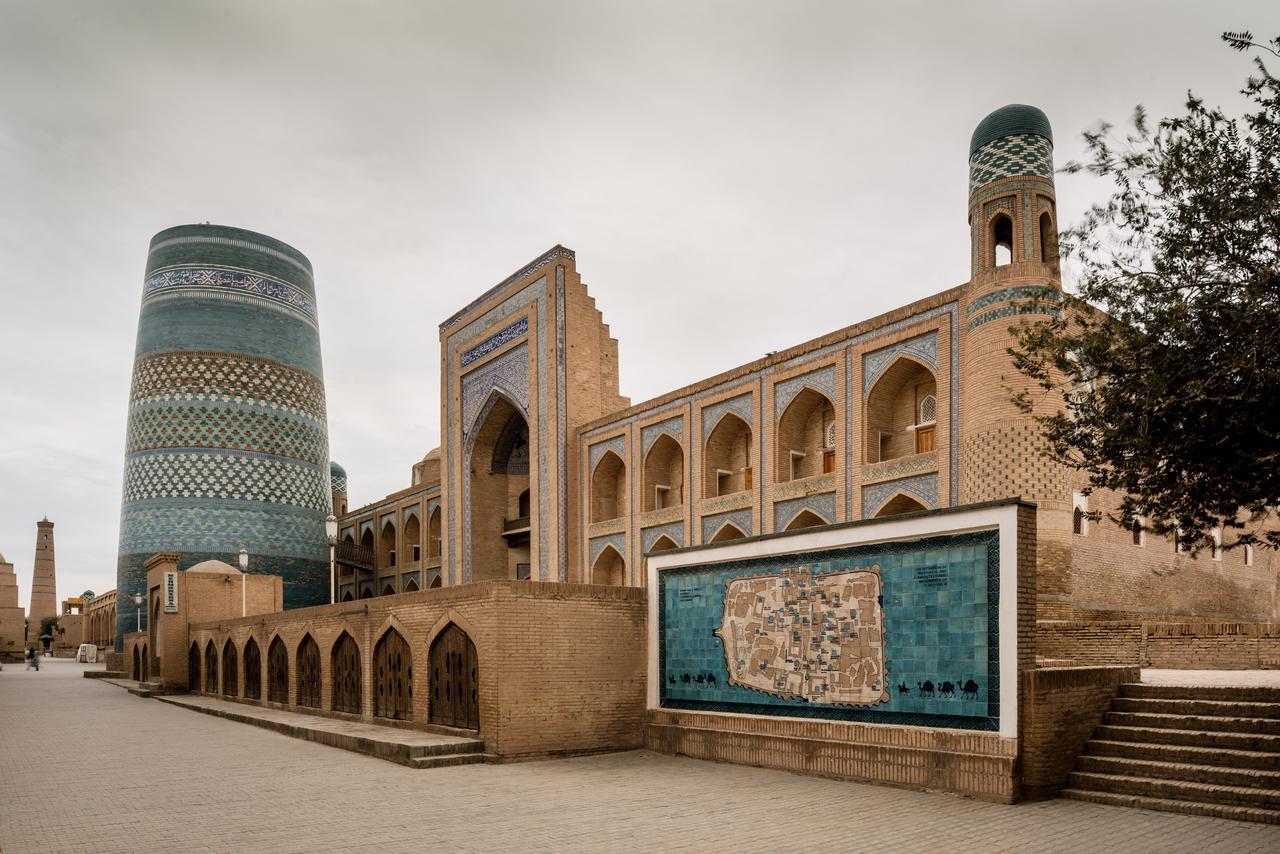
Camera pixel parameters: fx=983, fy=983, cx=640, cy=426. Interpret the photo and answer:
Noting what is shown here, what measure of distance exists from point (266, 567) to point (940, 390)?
24.4m

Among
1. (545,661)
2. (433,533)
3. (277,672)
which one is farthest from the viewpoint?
(433,533)

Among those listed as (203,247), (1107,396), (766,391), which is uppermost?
(203,247)

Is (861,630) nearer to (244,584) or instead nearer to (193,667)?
(244,584)

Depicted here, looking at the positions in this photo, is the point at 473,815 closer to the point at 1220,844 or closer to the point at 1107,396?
the point at 1220,844

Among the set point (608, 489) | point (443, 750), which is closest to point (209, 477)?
point (608, 489)

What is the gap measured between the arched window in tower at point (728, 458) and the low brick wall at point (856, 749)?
990 cm

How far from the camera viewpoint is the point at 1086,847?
5375mm

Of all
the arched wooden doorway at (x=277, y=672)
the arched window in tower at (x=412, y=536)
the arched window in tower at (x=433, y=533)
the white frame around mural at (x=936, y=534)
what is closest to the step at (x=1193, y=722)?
the white frame around mural at (x=936, y=534)

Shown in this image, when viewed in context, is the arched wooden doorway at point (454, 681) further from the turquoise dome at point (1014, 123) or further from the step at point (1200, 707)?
the turquoise dome at point (1014, 123)

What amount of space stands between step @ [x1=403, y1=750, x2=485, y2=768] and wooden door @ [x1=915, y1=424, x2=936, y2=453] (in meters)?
9.17

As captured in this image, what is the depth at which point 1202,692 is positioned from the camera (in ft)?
24.2

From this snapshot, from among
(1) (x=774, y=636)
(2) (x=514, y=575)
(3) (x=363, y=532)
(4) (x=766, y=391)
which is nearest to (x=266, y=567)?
(3) (x=363, y=532)

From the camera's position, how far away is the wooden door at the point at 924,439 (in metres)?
15.6

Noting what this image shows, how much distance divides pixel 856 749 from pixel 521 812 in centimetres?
273
